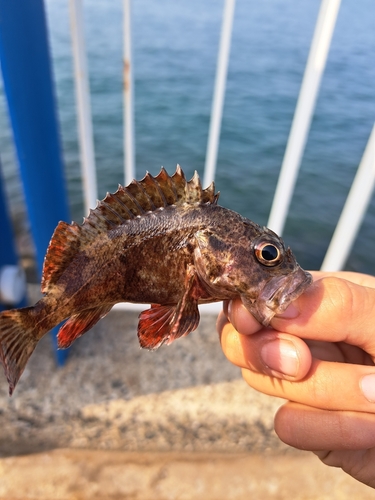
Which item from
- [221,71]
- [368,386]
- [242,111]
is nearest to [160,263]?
[368,386]

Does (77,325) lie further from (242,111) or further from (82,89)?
(242,111)

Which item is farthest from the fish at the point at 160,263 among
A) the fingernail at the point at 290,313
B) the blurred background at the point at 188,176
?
the blurred background at the point at 188,176

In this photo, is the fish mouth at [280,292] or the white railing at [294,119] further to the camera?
the white railing at [294,119]

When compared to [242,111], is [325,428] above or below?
above

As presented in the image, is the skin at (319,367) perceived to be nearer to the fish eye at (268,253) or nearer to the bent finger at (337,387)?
the bent finger at (337,387)

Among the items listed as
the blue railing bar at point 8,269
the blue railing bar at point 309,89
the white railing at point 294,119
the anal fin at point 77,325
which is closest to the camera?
the anal fin at point 77,325

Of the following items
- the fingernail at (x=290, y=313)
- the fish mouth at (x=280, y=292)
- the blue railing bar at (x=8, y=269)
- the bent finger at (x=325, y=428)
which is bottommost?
the blue railing bar at (x=8, y=269)
